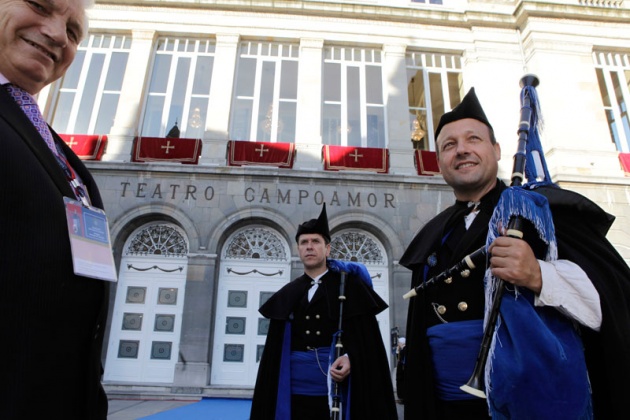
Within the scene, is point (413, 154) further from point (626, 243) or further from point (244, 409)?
point (244, 409)

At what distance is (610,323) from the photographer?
62.1 inches

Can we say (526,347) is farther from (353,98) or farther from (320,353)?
(353,98)

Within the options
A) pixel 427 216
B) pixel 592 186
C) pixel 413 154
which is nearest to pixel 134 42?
pixel 413 154

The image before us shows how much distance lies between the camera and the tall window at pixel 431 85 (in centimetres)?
1250

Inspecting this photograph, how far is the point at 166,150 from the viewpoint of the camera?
437 inches

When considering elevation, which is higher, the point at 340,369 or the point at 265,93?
the point at 265,93

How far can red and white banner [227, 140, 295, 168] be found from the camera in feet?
36.5

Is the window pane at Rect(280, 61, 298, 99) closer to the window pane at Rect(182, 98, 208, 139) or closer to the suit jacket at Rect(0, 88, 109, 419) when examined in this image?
the window pane at Rect(182, 98, 208, 139)

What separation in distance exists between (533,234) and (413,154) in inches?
397

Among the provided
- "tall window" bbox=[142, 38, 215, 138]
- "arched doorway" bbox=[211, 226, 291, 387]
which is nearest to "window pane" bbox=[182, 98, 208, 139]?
"tall window" bbox=[142, 38, 215, 138]

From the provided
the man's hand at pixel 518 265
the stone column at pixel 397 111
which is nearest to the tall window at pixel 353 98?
the stone column at pixel 397 111

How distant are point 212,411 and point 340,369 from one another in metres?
5.00

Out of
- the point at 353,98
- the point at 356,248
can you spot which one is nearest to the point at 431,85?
the point at 353,98

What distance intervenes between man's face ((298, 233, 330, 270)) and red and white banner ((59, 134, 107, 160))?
30.3 ft
